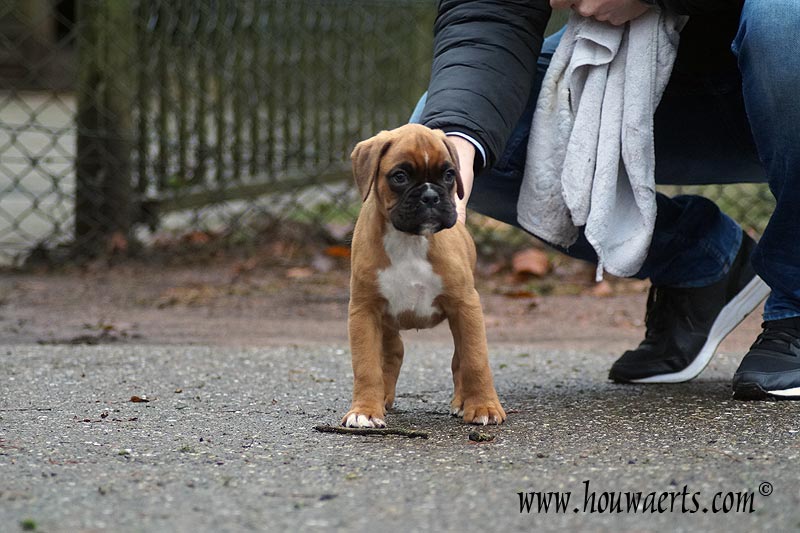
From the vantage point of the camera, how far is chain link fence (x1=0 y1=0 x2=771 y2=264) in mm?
6320

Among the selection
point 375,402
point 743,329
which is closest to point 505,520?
point 375,402

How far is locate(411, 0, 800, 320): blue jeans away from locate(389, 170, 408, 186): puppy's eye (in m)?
0.60

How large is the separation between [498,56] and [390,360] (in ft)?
3.21

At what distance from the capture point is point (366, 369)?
9.52 ft

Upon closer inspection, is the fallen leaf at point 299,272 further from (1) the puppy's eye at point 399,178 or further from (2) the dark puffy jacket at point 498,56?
(1) the puppy's eye at point 399,178

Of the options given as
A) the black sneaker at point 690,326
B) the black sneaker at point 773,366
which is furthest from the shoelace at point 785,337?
the black sneaker at point 690,326

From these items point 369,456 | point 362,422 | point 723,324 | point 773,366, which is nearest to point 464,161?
point 362,422

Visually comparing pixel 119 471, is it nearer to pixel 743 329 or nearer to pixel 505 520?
pixel 505 520

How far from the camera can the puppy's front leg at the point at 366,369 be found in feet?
9.45

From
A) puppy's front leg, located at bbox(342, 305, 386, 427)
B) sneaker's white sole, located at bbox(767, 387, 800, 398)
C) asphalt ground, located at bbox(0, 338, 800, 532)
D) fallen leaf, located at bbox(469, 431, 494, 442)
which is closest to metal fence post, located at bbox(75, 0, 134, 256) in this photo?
asphalt ground, located at bbox(0, 338, 800, 532)

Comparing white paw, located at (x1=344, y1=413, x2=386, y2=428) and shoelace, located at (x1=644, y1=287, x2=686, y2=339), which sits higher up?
shoelace, located at (x1=644, y1=287, x2=686, y2=339)

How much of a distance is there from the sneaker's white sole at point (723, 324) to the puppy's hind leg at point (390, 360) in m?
0.90

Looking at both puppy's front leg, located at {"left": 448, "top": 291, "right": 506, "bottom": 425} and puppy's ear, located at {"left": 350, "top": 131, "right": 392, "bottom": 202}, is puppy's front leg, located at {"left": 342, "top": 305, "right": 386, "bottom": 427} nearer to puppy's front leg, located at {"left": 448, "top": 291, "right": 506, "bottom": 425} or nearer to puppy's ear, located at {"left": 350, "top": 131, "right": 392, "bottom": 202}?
puppy's front leg, located at {"left": 448, "top": 291, "right": 506, "bottom": 425}

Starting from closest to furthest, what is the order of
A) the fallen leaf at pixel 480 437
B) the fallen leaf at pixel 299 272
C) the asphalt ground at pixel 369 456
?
the asphalt ground at pixel 369 456
the fallen leaf at pixel 480 437
the fallen leaf at pixel 299 272
